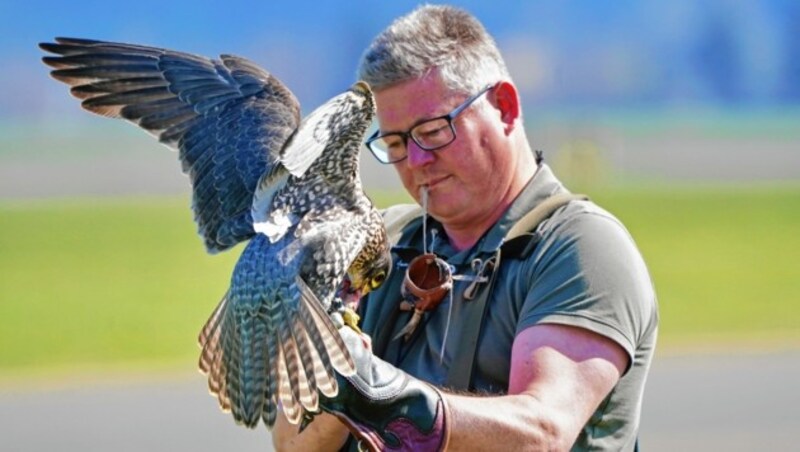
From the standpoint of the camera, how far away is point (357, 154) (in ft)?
11.7

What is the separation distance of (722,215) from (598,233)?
16.2 m

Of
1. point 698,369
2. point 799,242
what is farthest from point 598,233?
point 799,242

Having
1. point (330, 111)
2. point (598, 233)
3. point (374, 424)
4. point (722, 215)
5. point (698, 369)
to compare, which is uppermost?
point (330, 111)

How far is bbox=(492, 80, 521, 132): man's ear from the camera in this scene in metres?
3.73

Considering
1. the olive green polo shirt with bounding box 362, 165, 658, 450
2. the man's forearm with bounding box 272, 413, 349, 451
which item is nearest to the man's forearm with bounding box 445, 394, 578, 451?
the olive green polo shirt with bounding box 362, 165, 658, 450

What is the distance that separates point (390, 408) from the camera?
301cm

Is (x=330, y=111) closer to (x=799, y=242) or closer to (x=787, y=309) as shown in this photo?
(x=787, y=309)

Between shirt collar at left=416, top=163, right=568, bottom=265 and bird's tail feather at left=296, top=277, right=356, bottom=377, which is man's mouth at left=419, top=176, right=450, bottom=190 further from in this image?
bird's tail feather at left=296, top=277, right=356, bottom=377

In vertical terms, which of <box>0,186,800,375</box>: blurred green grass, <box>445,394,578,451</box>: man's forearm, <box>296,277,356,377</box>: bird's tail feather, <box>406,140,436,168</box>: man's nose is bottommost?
<box>0,186,800,375</box>: blurred green grass

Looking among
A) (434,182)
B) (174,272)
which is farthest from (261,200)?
(174,272)

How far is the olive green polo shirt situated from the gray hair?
382 millimetres

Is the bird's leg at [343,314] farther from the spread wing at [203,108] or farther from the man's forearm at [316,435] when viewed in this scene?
the spread wing at [203,108]

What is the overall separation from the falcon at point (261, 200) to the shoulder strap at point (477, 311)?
333 millimetres

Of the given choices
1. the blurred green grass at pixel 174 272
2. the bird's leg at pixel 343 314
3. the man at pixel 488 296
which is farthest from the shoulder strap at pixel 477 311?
the blurred green grass at pixel 174 272
